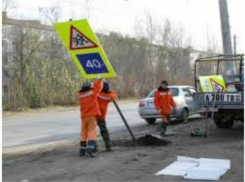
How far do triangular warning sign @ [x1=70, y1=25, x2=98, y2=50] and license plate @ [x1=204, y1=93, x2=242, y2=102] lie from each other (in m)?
4.35

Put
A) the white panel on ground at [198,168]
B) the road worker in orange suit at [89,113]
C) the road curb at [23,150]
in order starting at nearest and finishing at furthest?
the white panel on ground at [198,168]
the road worker in orange suit at [89,113]
the road curb at [23,150]

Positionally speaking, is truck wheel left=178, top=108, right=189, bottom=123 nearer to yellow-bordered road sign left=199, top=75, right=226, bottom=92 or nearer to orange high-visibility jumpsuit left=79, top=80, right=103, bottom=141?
yellow-bordered road sign left=199, top=75, right=226, bottom=92

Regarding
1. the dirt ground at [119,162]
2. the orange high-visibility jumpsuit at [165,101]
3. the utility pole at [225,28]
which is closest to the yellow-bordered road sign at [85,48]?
the dirt ground at [119,162]

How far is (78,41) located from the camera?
1001cm

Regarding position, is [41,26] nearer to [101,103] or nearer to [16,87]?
[16,87]

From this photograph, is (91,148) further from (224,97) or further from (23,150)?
(224,97)

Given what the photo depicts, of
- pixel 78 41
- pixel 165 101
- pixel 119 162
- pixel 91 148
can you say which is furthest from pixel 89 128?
pixel 165 101

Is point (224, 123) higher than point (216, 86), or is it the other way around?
point (216, 86)

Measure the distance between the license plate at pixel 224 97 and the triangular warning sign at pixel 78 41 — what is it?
4.35 meters

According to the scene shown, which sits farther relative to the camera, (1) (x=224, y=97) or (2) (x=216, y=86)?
(2) (x=216, y=86)

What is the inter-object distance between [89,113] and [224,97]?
466 centimetres

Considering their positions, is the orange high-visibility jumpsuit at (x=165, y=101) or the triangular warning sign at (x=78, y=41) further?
the orange high-visibility jumpsuit at (x=165, y=101)

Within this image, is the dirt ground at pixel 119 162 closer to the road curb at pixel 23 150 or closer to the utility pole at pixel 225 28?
the road curb at pixel 23 150

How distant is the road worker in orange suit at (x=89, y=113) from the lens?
952 centimetres
